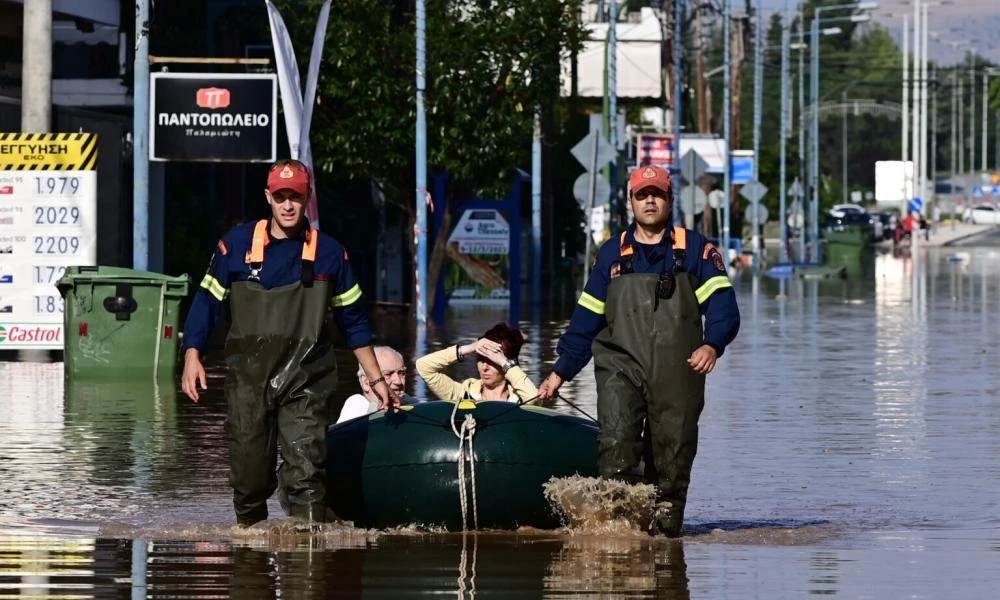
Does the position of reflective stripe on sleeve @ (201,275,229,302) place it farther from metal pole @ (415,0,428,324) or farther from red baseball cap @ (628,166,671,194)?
metal pole @ (415,0,428,324)

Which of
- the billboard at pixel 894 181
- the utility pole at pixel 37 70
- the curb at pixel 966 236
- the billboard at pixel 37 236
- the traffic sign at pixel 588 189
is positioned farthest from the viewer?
the billboard at pixel 894 181

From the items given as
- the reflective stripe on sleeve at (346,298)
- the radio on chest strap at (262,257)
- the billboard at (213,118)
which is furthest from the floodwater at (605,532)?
the billboard at (213,118)

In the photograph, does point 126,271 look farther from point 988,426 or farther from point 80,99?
point 80,99

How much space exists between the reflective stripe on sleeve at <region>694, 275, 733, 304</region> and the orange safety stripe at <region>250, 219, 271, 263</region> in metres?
1.93

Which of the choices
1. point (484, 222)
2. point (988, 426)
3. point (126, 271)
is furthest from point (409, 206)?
point (988, 426)

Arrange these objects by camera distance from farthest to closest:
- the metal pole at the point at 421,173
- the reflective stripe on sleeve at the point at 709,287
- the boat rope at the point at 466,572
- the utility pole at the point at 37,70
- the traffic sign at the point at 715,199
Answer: the traffic sign at the point at 715,199 → the metal pole at the point at 421,173 → the utility pole at the point at 37,70 → the reflective stripe on sleeve at the point at 709,287 → the boat rope at the point at 466,572

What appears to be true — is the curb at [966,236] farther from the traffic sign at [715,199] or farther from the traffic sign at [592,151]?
the traffic sign at [592,151]

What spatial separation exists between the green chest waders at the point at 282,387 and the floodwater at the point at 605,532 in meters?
0.27

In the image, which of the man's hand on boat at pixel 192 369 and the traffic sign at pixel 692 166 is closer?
the man's hand on boat at pixel 192 369

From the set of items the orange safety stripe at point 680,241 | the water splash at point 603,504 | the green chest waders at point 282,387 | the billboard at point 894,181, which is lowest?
the water splash at point 603,504

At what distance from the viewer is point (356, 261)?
4044 centimetres

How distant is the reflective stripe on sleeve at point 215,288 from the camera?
408 inches

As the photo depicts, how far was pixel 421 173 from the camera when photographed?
108 ft

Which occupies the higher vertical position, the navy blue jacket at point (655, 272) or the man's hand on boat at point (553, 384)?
the navy blue jacket at point (655, 272)
